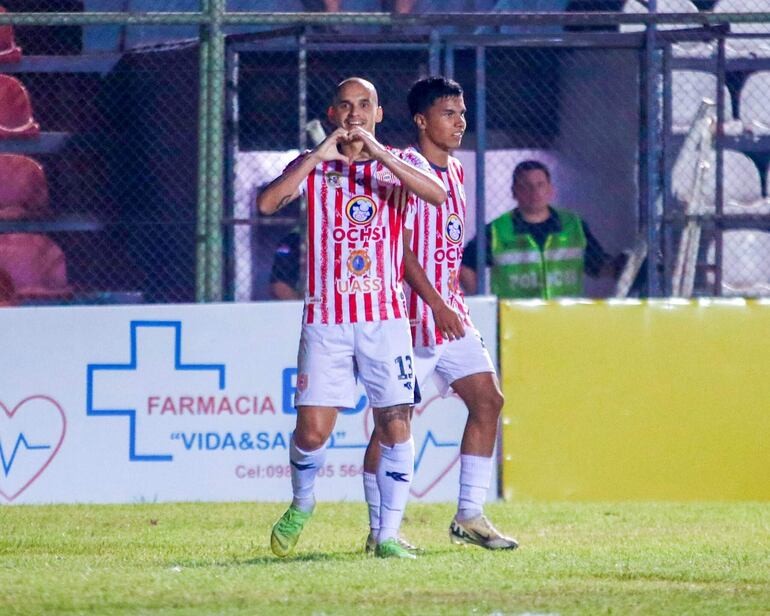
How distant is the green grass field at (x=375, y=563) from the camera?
197 inches

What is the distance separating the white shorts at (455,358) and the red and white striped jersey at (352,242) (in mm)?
445

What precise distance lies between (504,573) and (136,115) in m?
4.83

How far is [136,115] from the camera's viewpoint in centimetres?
957

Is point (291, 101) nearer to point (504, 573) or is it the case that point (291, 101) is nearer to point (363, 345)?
point (363, 345)

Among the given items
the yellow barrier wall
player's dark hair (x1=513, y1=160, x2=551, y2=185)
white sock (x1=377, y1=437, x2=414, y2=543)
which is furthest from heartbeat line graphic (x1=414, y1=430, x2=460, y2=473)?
white sock (x1=377, y1=437, x2=414, y2=543)

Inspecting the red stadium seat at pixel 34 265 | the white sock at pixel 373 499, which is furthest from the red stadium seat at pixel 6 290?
the white sock at pixel 373 499

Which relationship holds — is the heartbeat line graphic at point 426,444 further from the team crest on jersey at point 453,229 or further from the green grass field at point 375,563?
the team crest on jersey at point 453,229

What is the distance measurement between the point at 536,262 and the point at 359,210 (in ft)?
11.5

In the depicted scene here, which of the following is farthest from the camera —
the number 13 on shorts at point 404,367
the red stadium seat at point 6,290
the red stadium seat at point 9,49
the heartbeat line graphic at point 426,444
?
the red stadium seat at point 9,49

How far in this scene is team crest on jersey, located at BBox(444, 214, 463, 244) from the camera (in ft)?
22.3

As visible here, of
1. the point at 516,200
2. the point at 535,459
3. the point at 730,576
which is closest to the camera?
the point at 730,576

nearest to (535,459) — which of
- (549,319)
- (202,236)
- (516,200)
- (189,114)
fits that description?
(549,319)

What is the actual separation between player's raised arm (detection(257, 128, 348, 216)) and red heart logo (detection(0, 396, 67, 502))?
322 centimetres

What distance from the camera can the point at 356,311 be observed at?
6.20 metres
